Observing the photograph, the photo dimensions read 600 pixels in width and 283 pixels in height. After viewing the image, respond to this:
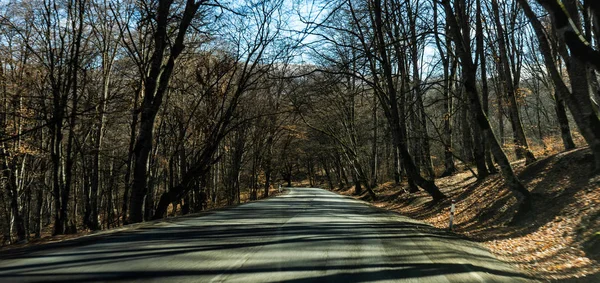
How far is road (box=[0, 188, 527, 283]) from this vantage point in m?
4.83

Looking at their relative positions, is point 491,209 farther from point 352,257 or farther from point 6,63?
point 6,63

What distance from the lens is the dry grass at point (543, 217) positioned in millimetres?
6297

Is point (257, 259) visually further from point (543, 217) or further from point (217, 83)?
point (217, 83)

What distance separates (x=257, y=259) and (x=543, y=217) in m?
7.49

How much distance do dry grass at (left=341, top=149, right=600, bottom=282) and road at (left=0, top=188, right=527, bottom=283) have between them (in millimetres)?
744

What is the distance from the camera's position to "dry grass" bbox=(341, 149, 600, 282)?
6297mm

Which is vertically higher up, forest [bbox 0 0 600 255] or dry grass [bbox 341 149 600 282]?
forest [bbox 0 0 600 255]

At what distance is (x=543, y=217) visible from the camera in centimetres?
912

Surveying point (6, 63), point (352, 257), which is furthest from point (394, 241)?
point (6, 63)

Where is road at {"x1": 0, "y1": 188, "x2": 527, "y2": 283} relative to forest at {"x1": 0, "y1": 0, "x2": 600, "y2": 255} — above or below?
below

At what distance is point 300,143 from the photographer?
48750 mm

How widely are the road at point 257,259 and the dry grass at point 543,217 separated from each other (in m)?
0.74

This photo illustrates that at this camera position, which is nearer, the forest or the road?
the road

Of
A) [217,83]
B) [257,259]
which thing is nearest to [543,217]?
[257,259]
